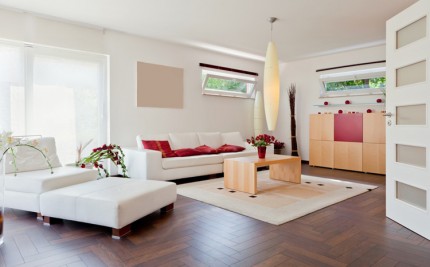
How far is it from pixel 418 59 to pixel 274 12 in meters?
2.20

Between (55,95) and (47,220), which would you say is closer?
(47,220)

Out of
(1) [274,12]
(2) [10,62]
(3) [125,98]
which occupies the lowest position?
(3) [125,98]

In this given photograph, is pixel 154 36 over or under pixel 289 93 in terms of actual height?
over

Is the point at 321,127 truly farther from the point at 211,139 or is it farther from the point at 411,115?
the point at 411,115

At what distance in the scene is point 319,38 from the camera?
560 cm

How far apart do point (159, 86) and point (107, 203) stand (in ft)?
11.9

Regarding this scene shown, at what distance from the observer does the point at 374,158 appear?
578cm

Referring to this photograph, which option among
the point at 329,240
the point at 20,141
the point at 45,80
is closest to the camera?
the point at 329,240

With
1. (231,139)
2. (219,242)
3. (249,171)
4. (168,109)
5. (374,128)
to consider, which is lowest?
(219,242)

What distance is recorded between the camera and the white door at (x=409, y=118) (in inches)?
101

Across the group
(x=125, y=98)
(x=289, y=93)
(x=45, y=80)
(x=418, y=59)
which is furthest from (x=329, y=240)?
(x=289, y=93)

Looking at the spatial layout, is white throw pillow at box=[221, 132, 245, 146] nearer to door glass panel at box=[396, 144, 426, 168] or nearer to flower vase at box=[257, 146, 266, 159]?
flower vase at box=[257, 146, 266, 159]

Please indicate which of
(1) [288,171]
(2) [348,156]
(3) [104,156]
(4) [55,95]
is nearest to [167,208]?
(3) [104,156]

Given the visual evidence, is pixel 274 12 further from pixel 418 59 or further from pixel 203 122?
pixel 203 122
